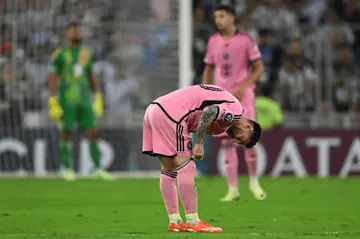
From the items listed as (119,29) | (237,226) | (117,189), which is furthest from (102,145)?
(237,226)

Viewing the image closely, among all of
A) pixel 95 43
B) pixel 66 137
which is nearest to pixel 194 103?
pixel 66 137

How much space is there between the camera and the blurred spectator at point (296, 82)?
21.6m

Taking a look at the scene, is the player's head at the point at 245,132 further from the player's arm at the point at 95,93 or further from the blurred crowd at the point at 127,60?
the blurred crowd at the point at 127,60

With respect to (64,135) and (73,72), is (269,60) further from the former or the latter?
(64,135)

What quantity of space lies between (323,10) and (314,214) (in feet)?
39.8

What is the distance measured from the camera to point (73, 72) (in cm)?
1920

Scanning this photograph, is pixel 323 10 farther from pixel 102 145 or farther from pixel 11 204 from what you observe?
pixel 11 204

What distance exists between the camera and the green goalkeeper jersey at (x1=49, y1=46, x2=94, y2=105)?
62.4 feet

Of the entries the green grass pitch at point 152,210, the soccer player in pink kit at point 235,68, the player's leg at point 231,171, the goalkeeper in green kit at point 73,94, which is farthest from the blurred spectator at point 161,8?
the player's leg at point 231,171

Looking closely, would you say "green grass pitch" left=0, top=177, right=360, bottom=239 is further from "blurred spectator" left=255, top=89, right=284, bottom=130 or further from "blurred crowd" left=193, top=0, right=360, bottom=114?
"blurred crowd" left=193, top=0, right=360, bottom=114

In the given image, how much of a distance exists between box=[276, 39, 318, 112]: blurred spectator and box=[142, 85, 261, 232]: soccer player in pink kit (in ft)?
39.8

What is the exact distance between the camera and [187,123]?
9.53 meters

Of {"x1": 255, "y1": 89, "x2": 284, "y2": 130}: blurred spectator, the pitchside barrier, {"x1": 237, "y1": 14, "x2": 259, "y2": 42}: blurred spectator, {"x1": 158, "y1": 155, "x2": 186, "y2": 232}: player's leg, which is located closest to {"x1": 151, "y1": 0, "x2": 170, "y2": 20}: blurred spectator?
the pitchside barrier

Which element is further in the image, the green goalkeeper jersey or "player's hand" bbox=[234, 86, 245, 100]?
the green goalkeeper jersey
